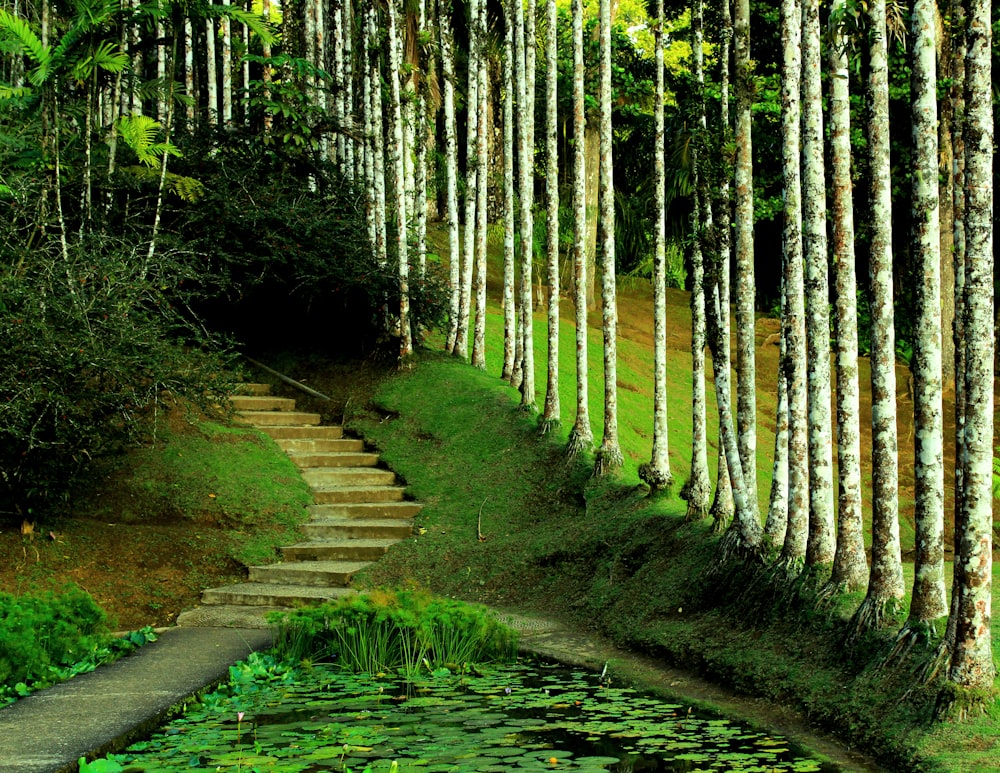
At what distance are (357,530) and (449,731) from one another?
6169mm

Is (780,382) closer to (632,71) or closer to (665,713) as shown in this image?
(665,713)

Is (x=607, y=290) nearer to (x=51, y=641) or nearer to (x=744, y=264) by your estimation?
(x=744, y=264)

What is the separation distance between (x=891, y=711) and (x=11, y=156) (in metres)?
10.3

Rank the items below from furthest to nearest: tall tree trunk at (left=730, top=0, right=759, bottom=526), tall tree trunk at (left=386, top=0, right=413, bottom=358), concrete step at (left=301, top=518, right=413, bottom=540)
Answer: tall tree trunk at (left=386, top=0, right=413, bottom=358) < concrete step at (left=301, top=518, right=413, bottom=540) < tall tree trunk at (left=730, top=0, right=759, bottom=526)

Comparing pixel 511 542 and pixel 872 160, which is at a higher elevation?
pixel 872 160

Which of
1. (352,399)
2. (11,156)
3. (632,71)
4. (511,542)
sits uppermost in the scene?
(632,71)

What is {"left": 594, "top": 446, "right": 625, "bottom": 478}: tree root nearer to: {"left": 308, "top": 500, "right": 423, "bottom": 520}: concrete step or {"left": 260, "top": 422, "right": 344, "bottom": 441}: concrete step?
{"left": 308, "top": 500, "right": 423, "bottom": 520}: concrete step

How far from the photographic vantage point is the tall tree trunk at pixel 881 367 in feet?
21.0

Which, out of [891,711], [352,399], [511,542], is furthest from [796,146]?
[352,399]

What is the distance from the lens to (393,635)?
777cm

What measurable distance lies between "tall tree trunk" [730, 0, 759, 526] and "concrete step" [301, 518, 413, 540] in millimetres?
4716

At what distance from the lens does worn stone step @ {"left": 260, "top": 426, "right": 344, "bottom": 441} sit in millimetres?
14273

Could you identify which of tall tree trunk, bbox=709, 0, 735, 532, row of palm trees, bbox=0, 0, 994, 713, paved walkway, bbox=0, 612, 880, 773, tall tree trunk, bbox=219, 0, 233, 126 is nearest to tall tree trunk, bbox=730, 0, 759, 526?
row of palm trees, bbox=0, 0, 994, 713

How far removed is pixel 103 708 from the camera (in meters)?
6.38
